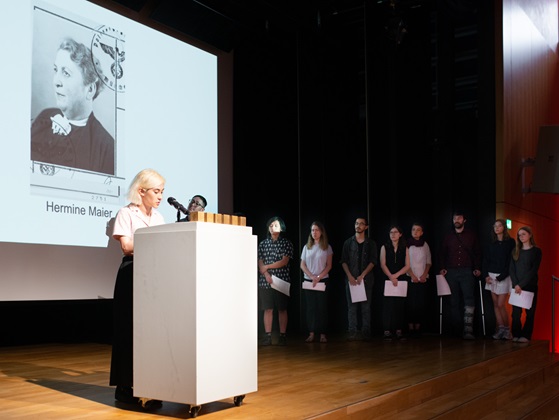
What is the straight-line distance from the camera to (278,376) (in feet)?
14.0

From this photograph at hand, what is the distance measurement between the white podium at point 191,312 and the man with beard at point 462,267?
428 centimetres

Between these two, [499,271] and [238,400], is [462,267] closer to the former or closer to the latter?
[499,271]

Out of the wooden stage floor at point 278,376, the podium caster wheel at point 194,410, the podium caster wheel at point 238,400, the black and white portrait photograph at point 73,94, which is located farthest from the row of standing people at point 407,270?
the podium caster wheel at point 194,410

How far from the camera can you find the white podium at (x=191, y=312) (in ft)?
9.52

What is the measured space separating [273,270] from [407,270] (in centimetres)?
157

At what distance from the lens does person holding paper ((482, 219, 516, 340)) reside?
6.66m

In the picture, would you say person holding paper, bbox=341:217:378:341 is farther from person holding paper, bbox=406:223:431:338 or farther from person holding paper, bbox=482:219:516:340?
person holding paper, bbox=482:219:516:340

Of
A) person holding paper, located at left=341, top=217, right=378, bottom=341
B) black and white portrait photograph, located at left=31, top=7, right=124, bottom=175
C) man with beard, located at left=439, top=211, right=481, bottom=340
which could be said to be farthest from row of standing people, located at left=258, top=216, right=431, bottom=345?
black and white portrait photograph, located at left=31, top=7, right=124, bottom=175

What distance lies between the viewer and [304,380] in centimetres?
411

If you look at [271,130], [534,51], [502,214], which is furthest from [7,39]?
[534,51]

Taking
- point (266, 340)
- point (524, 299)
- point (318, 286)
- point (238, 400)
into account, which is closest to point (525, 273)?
point (524, 299)

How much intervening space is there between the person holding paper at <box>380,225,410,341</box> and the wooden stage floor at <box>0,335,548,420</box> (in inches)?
8.0

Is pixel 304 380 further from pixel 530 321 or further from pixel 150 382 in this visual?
pixel 530 321

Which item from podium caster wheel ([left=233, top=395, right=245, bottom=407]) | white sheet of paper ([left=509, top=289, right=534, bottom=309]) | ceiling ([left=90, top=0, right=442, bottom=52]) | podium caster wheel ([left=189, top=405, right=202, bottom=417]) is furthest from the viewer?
white sheet of paper ([left=509, top=289, right=534, bottom=309])
